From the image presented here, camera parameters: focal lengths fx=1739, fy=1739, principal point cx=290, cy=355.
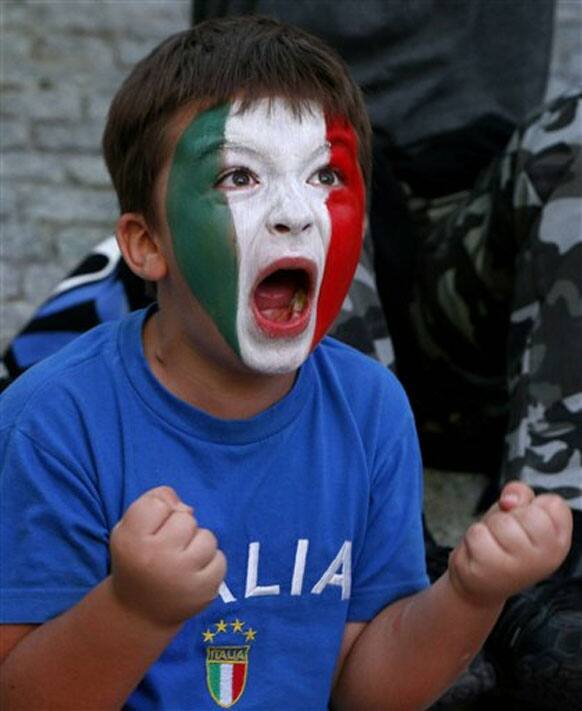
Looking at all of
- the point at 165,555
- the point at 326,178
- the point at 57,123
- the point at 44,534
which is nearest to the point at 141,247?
the point at 326,178

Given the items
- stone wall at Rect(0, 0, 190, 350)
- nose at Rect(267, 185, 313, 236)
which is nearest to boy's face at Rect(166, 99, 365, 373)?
nose at Rect(267, 185, 313, 236)

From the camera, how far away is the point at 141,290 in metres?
2.95

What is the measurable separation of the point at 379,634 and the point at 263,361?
39 cm

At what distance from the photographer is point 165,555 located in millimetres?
1791

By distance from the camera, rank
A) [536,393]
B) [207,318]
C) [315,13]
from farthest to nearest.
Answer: [315,13], [536,393], [207,318]

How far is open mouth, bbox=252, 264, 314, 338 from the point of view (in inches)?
79.4

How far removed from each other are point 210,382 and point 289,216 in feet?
0.78

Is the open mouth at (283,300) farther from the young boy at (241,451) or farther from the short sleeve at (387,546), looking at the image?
the short sleeve at (387,546)

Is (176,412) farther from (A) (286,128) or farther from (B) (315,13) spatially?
(B) (315,13)

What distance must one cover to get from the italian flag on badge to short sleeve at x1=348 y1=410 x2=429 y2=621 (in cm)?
18

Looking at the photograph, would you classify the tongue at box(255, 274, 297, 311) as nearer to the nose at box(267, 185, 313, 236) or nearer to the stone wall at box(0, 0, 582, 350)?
the nose at box(267, 185, 313, 236)

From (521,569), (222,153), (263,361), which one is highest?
(222,153)

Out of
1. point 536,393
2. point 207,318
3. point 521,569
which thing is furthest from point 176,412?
point 536,393

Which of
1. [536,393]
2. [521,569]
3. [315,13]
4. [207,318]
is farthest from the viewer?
[315,13]
